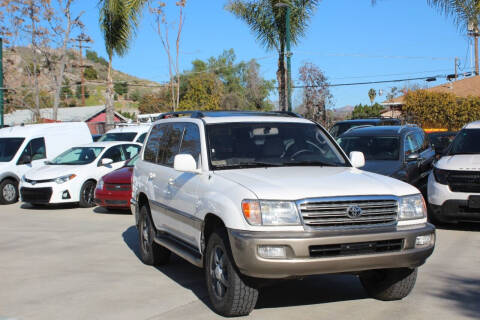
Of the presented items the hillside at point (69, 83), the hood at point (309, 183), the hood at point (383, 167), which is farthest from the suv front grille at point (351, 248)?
the hillside at point (69, 83)

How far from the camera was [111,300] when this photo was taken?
6336 mm

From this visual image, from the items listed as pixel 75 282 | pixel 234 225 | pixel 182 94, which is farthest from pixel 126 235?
pixel 182 94

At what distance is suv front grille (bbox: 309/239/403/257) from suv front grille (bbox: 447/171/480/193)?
5.15 m

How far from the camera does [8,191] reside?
16609 millimetres

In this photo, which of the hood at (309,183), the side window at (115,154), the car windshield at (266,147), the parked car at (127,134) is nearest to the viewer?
the hood at (309,183)

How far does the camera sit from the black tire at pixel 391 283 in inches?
233

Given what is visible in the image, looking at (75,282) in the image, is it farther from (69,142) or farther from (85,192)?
(69,142)

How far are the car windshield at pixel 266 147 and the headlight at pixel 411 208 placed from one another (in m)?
1.17

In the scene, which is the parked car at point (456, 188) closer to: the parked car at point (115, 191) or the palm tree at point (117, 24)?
the parked car at point (115, 191)

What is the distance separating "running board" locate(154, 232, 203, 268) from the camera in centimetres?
616

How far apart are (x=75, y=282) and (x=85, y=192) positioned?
8.16 m

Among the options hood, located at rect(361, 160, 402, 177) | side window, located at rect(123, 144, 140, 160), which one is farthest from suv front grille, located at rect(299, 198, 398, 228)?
side window, located at rect(123, 144, 140, 160)

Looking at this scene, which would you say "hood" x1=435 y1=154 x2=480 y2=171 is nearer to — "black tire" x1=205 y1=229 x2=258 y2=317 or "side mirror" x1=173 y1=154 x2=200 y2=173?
"side mirror" x1=173 y1=154 x2=200 y2=173

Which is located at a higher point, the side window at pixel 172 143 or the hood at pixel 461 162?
the side window at pixel 172 143
